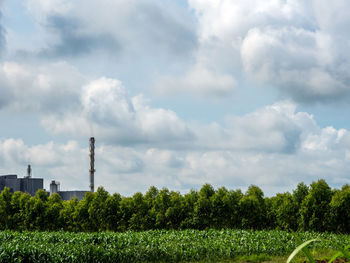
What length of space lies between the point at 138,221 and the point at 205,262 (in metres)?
17.6

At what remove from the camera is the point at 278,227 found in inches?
1235

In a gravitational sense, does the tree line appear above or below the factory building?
below

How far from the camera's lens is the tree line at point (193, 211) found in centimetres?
3041

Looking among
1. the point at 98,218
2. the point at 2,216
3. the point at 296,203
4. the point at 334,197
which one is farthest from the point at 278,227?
the point at 2,216

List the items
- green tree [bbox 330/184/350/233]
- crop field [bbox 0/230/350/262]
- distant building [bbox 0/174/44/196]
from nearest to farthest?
crop field [bbox 0/230/350/262] < green tree [bbox 330/184/350/233] < distant building [bbox 0/174/44/196]

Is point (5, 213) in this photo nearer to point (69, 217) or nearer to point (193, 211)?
point (69, 217)

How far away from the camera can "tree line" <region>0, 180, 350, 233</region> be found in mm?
30406

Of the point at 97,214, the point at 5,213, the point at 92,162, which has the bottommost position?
the point at 97,214

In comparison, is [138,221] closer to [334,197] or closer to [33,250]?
[334,197]

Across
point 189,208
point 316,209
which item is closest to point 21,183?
point 189,208

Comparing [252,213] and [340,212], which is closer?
[340,212]

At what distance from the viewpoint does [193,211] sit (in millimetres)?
32500

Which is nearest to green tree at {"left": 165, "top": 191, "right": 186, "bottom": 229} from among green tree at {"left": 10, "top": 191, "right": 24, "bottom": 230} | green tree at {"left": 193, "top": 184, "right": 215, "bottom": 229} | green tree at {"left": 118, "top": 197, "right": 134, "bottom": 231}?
green tree at {"left": 193, "top": 184, "right": 215, "bottom": 229}

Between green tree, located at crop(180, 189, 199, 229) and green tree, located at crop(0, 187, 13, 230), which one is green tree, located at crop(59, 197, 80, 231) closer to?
green tree, located at crop(0, 187, 13, 230)
